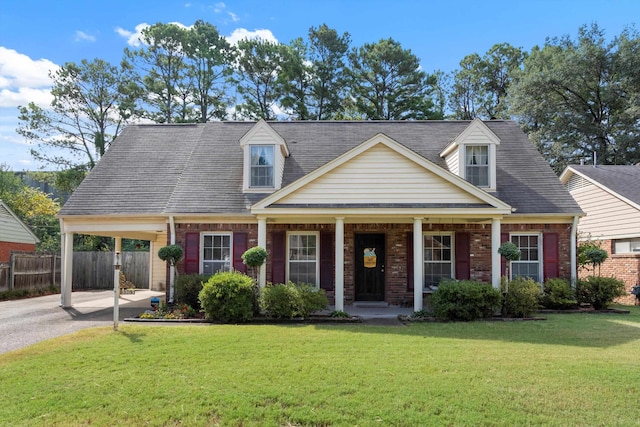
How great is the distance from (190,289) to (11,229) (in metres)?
13.1

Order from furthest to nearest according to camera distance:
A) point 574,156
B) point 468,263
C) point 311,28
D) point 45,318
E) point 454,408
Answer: point 311,28 → point 574,156 → point 468,263 → point 45,318 → point 454,408

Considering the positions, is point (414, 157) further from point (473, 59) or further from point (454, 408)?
point (473, 59)

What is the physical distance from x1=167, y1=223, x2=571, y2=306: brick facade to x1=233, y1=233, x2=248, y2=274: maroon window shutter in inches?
6.0

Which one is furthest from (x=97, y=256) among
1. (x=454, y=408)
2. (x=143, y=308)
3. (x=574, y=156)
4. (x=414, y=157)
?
(x=574, y=156)

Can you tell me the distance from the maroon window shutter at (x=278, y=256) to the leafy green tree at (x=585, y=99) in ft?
76.8

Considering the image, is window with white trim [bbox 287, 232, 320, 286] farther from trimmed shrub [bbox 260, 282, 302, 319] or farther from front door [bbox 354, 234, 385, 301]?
trimmed shrub [bbox 260, 282, 302, 319]

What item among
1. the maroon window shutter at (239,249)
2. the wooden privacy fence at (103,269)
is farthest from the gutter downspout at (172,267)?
the wooden privacy fence at (103,269)

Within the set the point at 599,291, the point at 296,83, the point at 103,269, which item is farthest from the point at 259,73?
the point at 599,291

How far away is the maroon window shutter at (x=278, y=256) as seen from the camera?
13430mm

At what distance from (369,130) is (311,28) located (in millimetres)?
19408

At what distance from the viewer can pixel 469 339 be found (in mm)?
8633

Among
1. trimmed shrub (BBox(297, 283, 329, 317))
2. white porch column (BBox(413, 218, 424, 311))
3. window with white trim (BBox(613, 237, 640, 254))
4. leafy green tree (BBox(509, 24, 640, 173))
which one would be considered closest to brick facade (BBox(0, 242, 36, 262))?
trimmed shrub (BBox(297, 283, 329, 317))

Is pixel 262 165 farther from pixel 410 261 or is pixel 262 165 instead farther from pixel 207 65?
pixel 207 65

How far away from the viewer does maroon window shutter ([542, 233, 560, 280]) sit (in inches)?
→ 528
